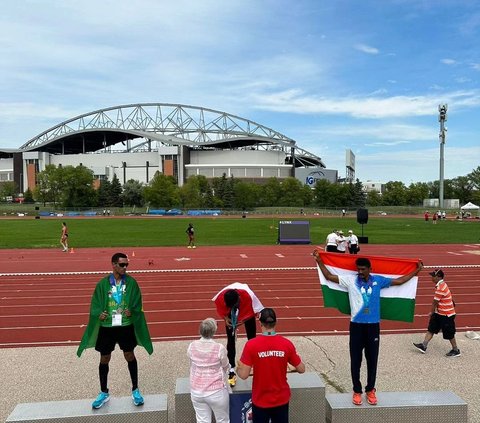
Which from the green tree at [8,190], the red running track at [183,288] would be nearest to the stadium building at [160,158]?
the green tree at [8,190]

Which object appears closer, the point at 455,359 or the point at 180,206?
the point at 455,359

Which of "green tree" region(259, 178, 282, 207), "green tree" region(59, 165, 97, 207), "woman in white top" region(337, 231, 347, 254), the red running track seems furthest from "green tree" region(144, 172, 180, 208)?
"woman in white top" region(337, 231, 347, 254)

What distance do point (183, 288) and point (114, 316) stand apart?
844 centimetres

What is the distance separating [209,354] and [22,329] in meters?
6.50

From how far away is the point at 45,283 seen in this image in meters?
14.3

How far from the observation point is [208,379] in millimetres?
4371

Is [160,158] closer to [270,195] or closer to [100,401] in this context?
[270,195]

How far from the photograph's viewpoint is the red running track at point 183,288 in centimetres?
953

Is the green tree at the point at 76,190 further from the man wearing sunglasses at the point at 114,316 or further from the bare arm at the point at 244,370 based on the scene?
the bare arm at the point at 244,370

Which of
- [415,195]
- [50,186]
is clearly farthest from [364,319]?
[415,195]

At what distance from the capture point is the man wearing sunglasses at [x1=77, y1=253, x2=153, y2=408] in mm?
5191

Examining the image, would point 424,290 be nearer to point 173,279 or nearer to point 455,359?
point 455,359

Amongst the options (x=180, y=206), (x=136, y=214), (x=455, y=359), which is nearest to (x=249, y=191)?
(x=180, y=206)

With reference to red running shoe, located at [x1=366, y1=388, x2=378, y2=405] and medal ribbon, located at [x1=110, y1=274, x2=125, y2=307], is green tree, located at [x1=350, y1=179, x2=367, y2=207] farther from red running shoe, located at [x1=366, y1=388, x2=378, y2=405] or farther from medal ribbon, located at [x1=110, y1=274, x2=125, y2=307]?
medal ribbon, located at [x1=110, y1=274, x2=125, y2=307]
